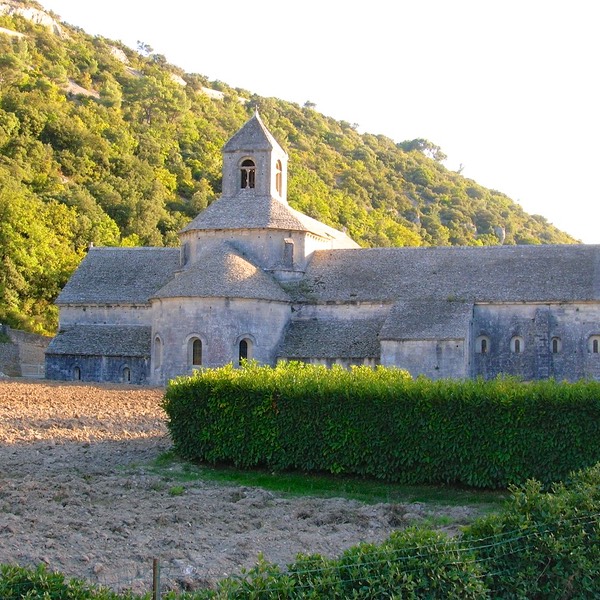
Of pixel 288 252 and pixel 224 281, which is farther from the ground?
pixel 288 252

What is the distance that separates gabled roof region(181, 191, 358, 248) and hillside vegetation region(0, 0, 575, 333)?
20.8m

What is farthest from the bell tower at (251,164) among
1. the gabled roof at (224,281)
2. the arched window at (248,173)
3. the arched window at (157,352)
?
the arched window at (157,352)

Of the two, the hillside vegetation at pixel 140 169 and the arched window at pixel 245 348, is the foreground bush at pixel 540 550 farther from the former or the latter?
the hillside vegetation at pixel 140 169

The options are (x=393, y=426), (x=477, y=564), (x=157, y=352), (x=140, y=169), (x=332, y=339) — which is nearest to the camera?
(x=477, y=564)

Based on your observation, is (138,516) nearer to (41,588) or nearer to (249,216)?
(41,588)

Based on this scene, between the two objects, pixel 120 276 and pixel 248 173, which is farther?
pixel 120 276

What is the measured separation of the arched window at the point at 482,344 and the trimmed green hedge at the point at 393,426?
19899mm

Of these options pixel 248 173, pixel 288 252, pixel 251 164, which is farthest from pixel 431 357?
pixel 251 164

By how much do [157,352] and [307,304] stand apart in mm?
7537

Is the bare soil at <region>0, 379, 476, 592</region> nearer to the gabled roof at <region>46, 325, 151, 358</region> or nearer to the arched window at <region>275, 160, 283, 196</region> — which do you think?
the gabled roof at <region>46, 325, 151, 358</region>

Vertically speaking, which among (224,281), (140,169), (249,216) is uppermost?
(140,169)

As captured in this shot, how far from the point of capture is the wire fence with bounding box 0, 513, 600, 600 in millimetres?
9977

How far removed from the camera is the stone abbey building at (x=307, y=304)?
133 ft

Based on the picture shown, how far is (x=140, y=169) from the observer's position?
9038cm
